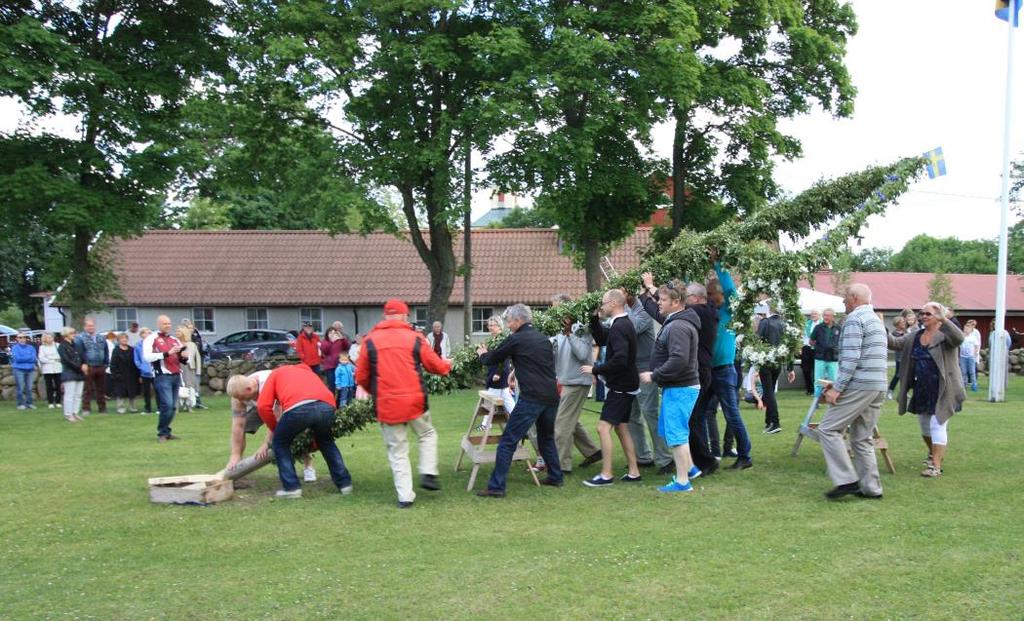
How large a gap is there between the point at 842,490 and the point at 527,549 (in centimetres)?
332

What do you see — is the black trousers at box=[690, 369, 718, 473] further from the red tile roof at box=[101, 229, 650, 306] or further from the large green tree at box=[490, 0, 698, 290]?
the red tile roof at box=[101, 229, 650, 306]

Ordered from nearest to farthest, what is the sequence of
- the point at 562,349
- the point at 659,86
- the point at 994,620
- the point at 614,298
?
the point at 994,620 < the point at 614,298 < the point at 562,349 < the point at 659,86

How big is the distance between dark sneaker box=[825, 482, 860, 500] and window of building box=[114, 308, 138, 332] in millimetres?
32012

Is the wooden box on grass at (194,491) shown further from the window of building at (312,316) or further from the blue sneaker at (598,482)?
the window of building at (312,316)

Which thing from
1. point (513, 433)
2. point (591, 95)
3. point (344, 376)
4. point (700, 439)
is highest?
point (591, 95)

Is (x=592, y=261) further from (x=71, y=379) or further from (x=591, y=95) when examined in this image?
(x=71, y=379)

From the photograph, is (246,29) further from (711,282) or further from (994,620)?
(994,620)

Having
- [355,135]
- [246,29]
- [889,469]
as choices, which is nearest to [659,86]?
[355,135]

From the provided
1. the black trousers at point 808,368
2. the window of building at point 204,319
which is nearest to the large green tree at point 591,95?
the black trousers at point 808,368

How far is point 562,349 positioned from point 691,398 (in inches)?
66.4

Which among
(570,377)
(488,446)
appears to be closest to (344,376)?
(488,446)

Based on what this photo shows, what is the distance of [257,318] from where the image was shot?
34.0 metres

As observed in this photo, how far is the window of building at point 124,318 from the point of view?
33969 millimetres

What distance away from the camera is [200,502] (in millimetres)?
8047
